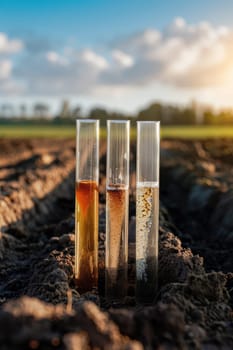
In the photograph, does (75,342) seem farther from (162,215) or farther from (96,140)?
(162,215)

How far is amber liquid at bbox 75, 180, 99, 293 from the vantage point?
747cm

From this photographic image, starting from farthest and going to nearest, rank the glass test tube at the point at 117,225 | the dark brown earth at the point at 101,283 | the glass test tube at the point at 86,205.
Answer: the glass test tube at the point at 86,205 < the glass test tube at the point at 117,225 < the dark brown earth at the point at 101,283

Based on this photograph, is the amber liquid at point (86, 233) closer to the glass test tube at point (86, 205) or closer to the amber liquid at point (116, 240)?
the glass test tube at point (86, 205)

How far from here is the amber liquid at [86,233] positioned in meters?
7.47

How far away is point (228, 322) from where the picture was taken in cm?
637

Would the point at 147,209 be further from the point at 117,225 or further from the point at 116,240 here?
the point at 116,240

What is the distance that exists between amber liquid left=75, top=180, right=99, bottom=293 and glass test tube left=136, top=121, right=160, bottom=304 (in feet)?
1.65

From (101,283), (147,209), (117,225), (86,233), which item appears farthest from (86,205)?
(101,283)

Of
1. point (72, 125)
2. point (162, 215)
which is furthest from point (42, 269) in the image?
point (72, 125)

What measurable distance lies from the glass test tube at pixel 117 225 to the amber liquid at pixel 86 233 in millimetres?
215

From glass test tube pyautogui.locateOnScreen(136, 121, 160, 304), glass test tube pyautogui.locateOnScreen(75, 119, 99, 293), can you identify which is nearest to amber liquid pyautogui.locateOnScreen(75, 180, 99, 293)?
glass test tube pyautogui.locateOnScreen(75, 119, 99, 293)

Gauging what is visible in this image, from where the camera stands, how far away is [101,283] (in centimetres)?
799

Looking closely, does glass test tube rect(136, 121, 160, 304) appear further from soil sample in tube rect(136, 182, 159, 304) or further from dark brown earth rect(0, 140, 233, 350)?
dark brown earth rect(0, 140, 233, 350)

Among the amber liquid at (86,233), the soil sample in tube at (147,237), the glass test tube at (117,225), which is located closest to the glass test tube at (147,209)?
the soil sample in tube at (147,237)
